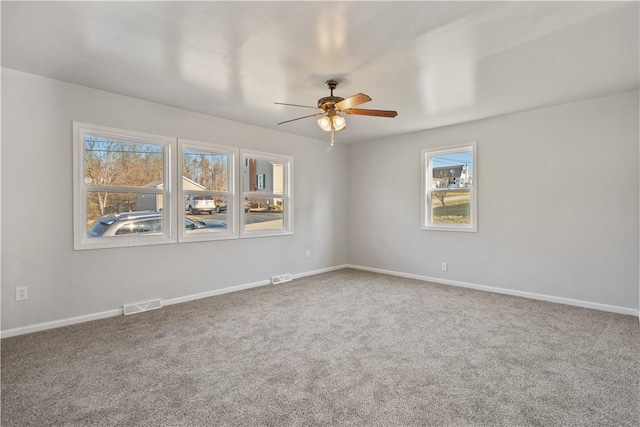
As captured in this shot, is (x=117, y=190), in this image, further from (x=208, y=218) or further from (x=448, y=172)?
(x=448, y=172)

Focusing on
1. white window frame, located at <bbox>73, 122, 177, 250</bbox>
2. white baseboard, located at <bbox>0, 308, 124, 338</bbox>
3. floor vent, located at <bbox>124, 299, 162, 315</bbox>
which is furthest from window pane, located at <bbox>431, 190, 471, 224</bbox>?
white baseboard, located at <bbox>0, 308, 124, 338</bbox>

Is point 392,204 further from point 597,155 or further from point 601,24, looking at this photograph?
point 601,24

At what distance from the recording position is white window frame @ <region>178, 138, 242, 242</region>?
421 centimetres

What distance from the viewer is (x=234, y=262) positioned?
15.6 ft

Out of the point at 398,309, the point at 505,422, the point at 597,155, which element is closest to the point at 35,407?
the point at 505,422

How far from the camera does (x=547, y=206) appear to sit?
415 cm

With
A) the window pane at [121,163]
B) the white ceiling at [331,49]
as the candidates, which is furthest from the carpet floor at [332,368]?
the white ceiling at [331,49]

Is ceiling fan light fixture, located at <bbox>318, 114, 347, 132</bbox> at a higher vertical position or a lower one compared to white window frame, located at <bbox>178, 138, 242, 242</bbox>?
higher

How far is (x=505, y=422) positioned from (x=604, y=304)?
2995 millimetres

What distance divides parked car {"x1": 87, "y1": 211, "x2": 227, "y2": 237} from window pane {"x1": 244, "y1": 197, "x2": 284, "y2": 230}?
3.38ft

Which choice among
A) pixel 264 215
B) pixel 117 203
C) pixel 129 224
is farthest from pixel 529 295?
pixel 117 203

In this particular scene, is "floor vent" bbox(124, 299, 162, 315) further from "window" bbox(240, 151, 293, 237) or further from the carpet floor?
"window" bbox(240, 151, 293, 237)

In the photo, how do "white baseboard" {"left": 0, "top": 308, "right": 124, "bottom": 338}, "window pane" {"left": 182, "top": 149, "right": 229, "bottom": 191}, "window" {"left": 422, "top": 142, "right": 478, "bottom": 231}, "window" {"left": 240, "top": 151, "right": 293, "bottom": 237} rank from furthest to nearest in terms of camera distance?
"window" {"left": 240, "top": 151, "right": 293, "bottom": 237}, "window" {"left": 422, "top": 142, "right": 478, "bottom": 231}, "window pane" {"left": 182, "top": 149, "right": 229, "bottom": 191}, "white baseboard" {"left": 0, "top": 308, "right": 124, "bottom": 338}

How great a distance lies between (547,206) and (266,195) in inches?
156
